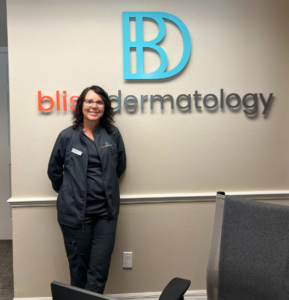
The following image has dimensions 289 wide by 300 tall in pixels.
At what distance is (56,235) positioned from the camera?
7.30ft

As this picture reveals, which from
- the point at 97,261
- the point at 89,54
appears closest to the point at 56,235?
the point at 97,261

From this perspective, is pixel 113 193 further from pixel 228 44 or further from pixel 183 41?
pixel 228 44

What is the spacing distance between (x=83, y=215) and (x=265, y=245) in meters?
1.16

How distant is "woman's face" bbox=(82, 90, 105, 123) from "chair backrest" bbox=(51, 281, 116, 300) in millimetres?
1376

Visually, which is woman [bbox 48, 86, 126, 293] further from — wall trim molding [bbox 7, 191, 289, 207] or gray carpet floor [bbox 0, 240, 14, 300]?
gray carpet floor [bbox 0, 240, 14, 300]

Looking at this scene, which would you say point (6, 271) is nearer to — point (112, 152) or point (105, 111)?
point (112, 152)

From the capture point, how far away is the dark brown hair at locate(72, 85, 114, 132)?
6.46 ft

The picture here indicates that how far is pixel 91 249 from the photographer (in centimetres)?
194

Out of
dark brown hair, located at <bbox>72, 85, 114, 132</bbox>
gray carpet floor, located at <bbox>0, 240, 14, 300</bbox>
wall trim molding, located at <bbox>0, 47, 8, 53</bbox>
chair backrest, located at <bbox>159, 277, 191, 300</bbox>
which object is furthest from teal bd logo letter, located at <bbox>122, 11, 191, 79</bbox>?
gray carpet floor, located at <bbox>0, 240, 14, 300</bbox>

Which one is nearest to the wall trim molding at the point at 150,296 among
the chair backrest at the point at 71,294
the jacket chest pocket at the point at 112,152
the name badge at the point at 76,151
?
the jacket chest pocket at the point at 112,152

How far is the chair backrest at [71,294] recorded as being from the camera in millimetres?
646

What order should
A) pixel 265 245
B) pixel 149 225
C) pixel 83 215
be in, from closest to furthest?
1. pixel 265 245
2. pixel 83 215
3. pixel 149 225

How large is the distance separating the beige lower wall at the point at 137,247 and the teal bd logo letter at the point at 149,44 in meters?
1.09

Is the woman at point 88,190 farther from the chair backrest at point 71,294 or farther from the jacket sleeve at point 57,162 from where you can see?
the chair backrest at point 71,294
